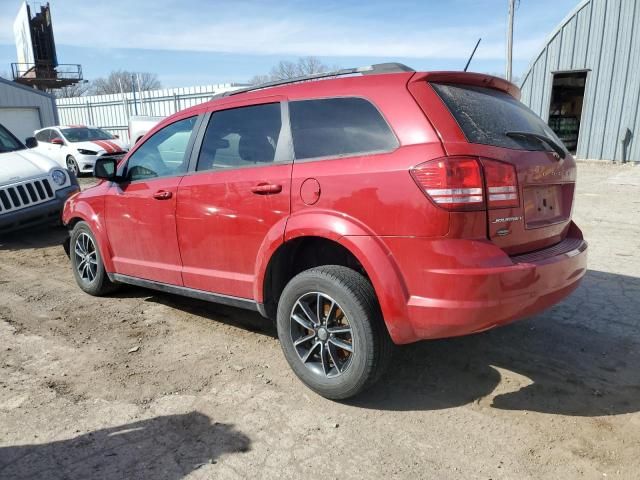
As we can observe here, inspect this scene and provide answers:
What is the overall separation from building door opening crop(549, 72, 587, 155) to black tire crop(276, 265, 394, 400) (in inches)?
700

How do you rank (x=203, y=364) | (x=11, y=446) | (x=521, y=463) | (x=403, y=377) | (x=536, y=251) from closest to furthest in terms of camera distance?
(x=521, y=463) → (x=11, y=446) → (x=536, y=251) → (x=403, y=377) → (x=203, y=364)

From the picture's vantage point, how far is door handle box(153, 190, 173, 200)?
3870 mm

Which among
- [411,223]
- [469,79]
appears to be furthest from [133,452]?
[469,79]

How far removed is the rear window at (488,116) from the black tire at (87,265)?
141 inches

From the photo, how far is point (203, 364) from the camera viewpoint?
3.56 metres

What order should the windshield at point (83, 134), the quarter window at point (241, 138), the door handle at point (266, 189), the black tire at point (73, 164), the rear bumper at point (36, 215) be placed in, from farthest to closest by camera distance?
the windshield at point (83, 134)
the black tire at point (73, 164)
the rear bumper at point (36, 215)
the quarter window at point (241, 138)
the door handle at point (266, 189)

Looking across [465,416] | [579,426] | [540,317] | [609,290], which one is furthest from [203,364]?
[609,290]

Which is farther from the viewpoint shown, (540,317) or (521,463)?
(540,317)

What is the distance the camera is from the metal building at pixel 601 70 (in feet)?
47.9

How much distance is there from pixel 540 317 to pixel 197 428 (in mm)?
2934

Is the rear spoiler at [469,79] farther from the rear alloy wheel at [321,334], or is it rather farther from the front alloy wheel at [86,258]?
the front alloy wheel at [86,258]

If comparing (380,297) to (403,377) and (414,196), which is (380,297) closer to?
(414,196)

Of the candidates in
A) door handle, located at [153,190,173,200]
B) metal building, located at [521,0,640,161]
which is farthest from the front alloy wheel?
metal building, located at [521,0,640,161]

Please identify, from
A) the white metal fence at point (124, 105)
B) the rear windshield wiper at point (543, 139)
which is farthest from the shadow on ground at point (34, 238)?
the white metal fence at point (124, 105)
